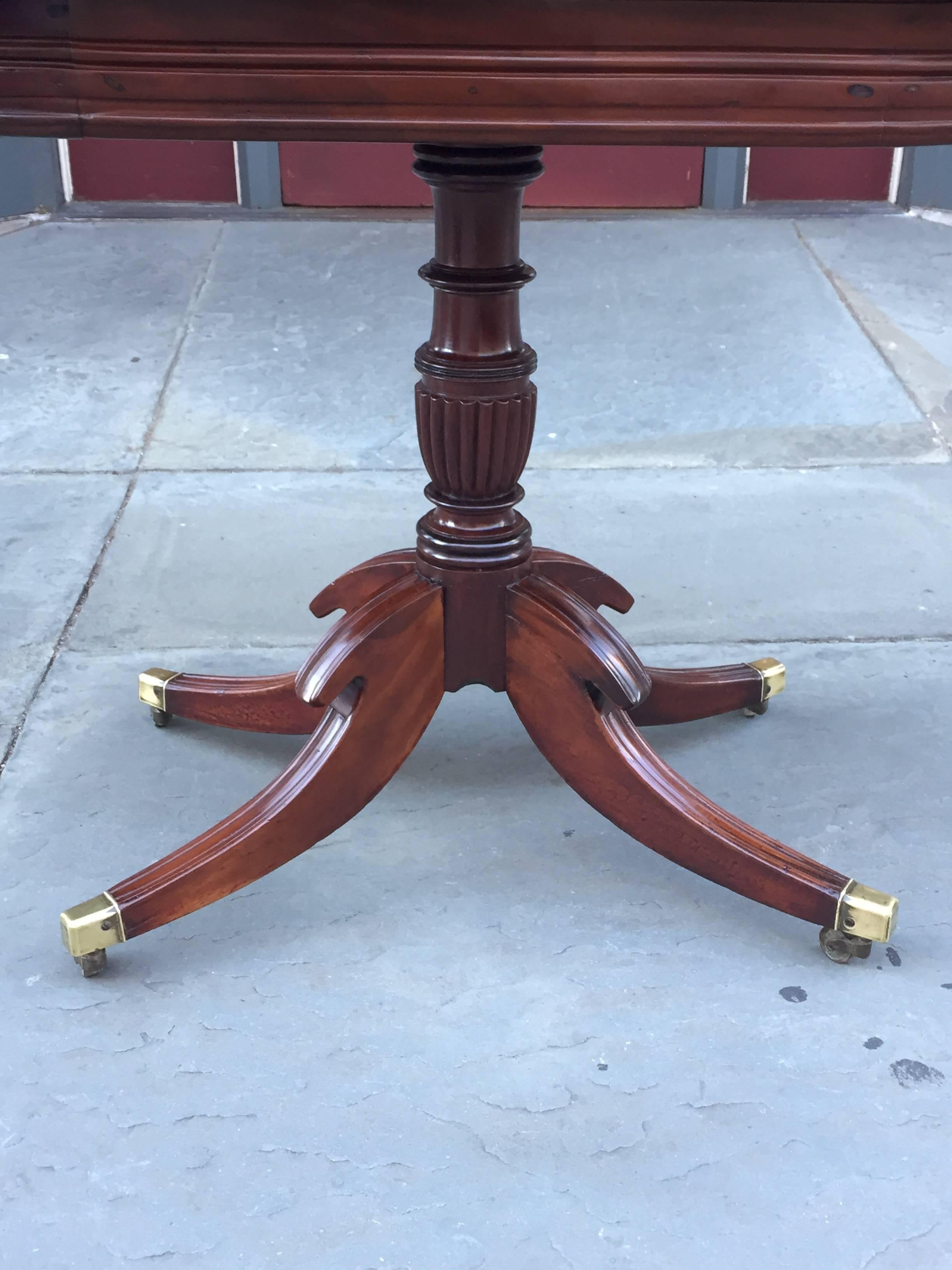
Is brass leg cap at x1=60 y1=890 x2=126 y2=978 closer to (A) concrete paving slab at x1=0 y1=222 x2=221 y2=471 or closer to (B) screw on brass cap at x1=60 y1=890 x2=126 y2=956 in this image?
(B) screw on brass cap at x1=60 y1=890 x2=126 y2=956

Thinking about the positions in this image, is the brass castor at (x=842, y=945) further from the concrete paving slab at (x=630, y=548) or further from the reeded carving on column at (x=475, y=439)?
the concrete paving slab at (x=630, y=548)

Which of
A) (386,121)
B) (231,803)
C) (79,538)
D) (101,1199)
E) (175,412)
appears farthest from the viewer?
(175,412)

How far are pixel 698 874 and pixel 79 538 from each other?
3.79ft

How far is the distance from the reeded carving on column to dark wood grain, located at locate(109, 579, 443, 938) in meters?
0.10

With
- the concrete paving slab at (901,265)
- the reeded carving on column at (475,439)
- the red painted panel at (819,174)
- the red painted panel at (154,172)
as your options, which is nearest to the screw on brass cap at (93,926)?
the reeded carving on column at (475,439)

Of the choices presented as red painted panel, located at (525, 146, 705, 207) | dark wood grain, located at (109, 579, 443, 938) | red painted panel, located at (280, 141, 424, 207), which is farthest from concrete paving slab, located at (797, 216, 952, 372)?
dark wood grain, located at (109, 579, 443, 938)

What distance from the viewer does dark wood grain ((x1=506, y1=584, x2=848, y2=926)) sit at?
1.02m

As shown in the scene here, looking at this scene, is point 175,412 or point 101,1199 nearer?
point 101,1199

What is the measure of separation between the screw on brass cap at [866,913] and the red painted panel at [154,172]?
259 cm

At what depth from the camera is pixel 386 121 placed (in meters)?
0.70

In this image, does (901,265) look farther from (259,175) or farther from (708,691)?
(708,691)

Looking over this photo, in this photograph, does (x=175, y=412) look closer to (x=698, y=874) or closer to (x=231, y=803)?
(x=231, y=803)

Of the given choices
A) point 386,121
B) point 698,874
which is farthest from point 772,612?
point 386,121

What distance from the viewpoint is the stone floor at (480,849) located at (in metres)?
0.82
